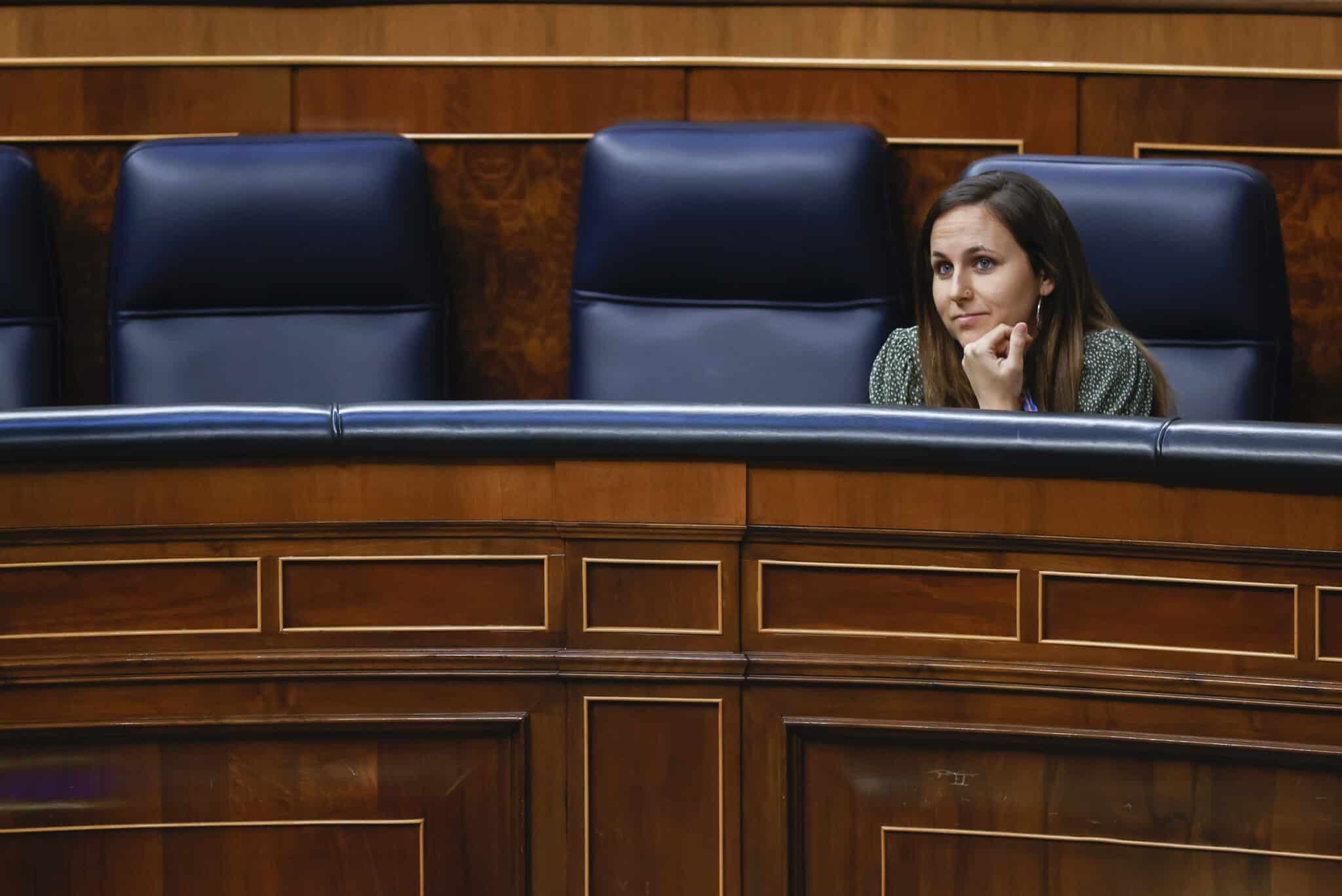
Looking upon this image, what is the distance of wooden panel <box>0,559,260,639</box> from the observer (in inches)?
30.7

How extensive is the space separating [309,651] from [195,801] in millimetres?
102

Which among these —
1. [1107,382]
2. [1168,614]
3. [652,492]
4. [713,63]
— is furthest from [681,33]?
[1168,614]

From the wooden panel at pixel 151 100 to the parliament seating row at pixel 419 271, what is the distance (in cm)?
9

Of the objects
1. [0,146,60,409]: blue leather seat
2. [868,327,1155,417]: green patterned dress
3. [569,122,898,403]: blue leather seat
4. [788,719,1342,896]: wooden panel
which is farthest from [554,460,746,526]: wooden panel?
[0,146,60,409]: blue leather seat

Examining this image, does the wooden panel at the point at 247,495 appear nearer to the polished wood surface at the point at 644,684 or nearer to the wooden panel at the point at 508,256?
the polished wood surface at the point at 644,684

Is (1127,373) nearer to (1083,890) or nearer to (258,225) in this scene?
(1083,890)

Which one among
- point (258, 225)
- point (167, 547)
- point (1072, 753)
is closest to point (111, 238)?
point (258, 225)

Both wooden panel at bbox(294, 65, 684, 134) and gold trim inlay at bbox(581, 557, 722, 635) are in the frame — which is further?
wooden panel at bbox(294, 65, 684, 134)

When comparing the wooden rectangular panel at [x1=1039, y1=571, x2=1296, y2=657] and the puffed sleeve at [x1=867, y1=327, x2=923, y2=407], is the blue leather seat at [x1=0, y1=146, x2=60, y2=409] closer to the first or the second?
the puffed sleeve at [x1=867, y1=327, x2=923, y2=407]

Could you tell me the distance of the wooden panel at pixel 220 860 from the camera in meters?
0.78

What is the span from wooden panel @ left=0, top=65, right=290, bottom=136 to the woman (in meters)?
0.68

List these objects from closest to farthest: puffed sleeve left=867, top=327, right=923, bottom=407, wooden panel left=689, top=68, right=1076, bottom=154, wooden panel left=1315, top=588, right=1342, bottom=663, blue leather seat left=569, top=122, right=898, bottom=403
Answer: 1. wooden panel left=1315, top=588, right=1342, bottom=663
2. puffed sleeve left=867, top=327, right=923, bottom=407
3. blue leather seat left=569, top=122, right=898, bottom=403
4. wooden panel left=689, top=68, right=1076, bottom=154

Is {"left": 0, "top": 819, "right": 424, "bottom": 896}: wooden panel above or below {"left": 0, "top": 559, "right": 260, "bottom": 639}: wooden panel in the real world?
below

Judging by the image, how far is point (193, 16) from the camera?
1.36 metres
